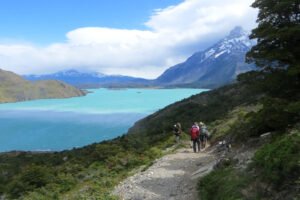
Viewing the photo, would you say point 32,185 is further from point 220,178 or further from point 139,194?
point 220,178

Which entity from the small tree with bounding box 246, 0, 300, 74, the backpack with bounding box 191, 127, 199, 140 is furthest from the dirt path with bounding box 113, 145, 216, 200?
→ the small tree with bounding box 246, 0, 300, 74

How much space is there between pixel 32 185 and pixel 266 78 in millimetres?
15604

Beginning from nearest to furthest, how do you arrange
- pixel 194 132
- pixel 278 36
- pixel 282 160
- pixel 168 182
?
pixel 282 160, pixel 278 36, pixel 168 182, pixel 194 132

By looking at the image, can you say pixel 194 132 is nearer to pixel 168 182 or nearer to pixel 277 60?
pixel 168 182

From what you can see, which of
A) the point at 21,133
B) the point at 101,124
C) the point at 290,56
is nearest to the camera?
the point at 290,56

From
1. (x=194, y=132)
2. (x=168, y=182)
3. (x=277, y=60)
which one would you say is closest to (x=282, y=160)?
(x=168, y=182)

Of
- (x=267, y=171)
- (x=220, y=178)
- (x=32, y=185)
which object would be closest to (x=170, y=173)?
(x=220, y=178)

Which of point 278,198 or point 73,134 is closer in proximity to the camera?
point 278,198

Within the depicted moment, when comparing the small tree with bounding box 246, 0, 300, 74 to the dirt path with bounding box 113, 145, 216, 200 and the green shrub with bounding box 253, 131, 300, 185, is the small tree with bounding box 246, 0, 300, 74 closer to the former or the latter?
the green shrub with bounding box 253, 131, 300, 185

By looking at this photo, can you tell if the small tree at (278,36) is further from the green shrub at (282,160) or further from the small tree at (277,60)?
the green shrub at (282,160)

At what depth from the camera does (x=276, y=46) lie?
9.30 m

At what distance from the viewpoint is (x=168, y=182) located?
905 centimetres

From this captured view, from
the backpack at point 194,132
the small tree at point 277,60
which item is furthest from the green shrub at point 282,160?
the backpack at point 194,132

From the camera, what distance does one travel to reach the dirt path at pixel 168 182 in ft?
25.4
